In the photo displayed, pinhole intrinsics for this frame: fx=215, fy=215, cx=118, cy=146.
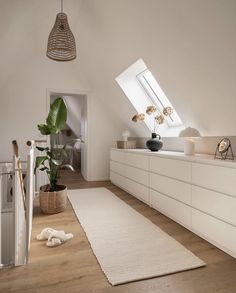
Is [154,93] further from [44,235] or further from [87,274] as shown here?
[87,274]

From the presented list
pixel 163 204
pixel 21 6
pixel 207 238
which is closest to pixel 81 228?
pixel 163 204

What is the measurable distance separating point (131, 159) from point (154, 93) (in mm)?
1351

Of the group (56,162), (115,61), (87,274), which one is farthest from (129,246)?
(115,61)

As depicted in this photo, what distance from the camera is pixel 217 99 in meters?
2.32

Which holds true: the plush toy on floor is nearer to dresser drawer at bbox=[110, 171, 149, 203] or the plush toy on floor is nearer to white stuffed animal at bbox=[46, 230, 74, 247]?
white stuffed animal at bbox=[46, 230, 74, 247]

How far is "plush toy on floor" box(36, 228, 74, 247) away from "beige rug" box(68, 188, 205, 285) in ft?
0.73

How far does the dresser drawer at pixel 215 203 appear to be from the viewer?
5.90 feet

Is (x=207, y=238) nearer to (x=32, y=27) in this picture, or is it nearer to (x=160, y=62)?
(x=160, y=62)

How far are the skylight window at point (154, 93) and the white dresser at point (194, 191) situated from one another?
1.00 metres

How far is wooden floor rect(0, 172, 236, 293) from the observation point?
4.66ft

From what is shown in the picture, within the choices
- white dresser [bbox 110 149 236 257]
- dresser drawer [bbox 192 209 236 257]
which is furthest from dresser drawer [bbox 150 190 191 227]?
dresser drawer [bbox 192 209 236 257]

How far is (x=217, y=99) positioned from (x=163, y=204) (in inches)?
56.2

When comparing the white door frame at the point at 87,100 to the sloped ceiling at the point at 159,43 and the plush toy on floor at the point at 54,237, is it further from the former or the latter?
the plush toy on floor at the point at 54,237

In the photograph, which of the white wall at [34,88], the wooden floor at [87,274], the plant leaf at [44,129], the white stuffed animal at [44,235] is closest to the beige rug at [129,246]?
the wooden floor at [87,274]
